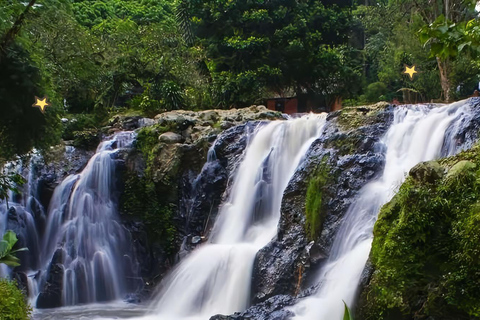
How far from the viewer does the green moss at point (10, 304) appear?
645 cm

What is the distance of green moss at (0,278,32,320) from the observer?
6.45m

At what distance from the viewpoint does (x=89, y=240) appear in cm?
1253

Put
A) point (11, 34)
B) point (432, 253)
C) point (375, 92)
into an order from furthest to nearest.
→ point (375, 92), point (11, 34), point (432, 253)

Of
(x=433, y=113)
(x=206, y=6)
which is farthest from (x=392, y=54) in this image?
(x=433, y=113)

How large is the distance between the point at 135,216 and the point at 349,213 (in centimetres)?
638

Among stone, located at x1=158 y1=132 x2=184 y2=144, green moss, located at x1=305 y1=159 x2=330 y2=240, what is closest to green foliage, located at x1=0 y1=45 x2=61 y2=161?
stone, located at x1=158 y1=132 x2=184 y2=144

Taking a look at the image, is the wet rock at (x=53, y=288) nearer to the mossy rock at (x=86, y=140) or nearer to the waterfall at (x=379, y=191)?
the mossy rock at (x=86, y=140)

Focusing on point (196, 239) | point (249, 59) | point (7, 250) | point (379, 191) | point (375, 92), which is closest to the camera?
point (7, 250)

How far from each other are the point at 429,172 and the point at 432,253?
36.9 inches

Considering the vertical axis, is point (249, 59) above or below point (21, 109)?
above

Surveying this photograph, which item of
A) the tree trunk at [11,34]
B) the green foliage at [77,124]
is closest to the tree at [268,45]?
the green foliage at [77,124]

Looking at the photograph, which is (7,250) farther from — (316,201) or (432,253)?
(432,253)

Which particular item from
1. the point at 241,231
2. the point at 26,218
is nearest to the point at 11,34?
the point at 241,231

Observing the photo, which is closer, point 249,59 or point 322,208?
point 322,208
